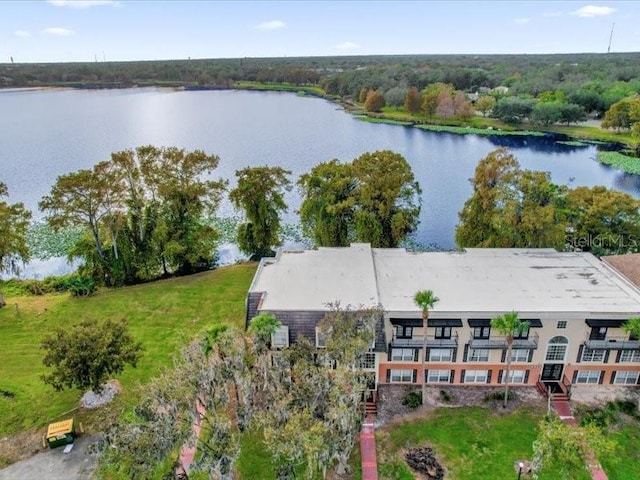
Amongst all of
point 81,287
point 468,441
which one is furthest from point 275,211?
point 468,441

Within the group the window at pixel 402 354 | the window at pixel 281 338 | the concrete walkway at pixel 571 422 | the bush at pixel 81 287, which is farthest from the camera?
the bush at pixel 81 287

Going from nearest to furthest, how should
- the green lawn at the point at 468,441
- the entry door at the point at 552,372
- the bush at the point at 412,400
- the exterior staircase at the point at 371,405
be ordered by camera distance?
the green lawn at the point at 468,441 → the exterior staircase at the point at 371,405 → the bush at the point at 412,400 → the entry door at the point at 552,372

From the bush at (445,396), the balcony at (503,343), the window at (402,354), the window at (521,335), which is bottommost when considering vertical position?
the bush at (445,396)

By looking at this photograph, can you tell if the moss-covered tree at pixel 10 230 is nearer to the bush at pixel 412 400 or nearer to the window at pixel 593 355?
the bush at pixel 412 400

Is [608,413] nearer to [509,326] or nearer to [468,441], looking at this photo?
[509,326]

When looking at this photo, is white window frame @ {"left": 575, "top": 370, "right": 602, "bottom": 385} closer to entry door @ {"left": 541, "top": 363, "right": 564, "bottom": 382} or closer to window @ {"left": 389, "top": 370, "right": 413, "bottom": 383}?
entry door @ {"left": 541, "top": 363, "right": 564, "bottom": 382}

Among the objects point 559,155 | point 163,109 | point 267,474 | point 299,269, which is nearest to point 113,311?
point 299,269

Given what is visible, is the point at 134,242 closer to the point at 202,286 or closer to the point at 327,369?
the point at 202,286

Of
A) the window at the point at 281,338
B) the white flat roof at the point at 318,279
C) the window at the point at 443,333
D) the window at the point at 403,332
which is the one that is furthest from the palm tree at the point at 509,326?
the window at the point at 281,338

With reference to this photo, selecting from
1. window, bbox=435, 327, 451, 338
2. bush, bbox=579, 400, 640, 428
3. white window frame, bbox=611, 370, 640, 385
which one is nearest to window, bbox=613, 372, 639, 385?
white window frame, bbox=611, 370, 640, 385
